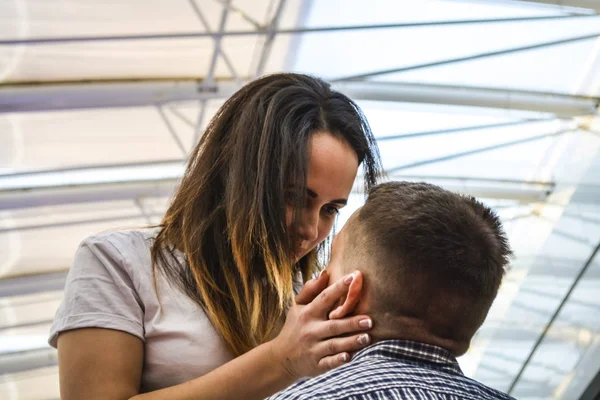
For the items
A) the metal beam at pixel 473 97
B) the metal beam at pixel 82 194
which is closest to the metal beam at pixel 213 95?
the metal beam at pixel 473 97

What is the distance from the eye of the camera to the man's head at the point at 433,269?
82.2 inches

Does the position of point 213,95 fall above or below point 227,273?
below

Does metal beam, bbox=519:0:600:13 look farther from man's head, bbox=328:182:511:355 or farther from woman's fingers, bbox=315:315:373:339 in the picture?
woman's fingers, bbox=315:315:373:339

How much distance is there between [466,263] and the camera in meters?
Answer: 2.09

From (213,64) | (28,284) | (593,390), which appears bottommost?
(28,284)

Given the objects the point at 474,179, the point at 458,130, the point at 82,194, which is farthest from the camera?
the point at 474,179

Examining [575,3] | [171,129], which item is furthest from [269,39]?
[575,3]

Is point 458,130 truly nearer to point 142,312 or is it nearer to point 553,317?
point 553,317

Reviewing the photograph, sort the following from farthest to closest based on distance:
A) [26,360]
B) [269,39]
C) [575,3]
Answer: [26,360], [575,3], [269,39]

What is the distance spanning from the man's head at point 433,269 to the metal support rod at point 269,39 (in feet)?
27.5

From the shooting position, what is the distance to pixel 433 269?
209cm

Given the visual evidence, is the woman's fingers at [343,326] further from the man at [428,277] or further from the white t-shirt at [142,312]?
the white t-shirt at [142,312]

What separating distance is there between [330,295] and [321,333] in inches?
3.9

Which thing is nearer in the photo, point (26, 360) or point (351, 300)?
point (351, 300)
